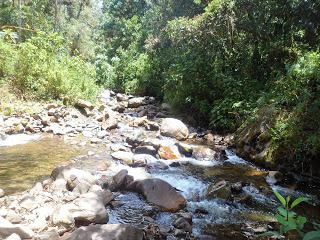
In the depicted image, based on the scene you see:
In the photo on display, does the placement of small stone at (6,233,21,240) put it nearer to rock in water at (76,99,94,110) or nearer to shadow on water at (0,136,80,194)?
shadow on water at (0,136,80,194)

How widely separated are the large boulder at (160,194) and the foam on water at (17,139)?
3.93 m

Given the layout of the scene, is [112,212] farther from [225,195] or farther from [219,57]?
[219,57]

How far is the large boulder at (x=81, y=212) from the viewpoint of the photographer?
14.1 ft

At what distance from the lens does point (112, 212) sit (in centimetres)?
490

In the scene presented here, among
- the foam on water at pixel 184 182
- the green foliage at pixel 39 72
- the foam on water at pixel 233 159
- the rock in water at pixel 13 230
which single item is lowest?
the foam on water at pixel 233 159

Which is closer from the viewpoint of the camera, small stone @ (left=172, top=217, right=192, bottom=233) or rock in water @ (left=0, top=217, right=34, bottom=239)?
rock in water @ (left=0, top=217, right=34, bottom=239)

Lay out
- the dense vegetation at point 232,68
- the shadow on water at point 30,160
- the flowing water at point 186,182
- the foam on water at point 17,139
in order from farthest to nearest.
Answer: the foam on water at point 17,139
the dense vegetation at point 232,68
the shadow on water at point 30,160
the flowing water at point 186,182

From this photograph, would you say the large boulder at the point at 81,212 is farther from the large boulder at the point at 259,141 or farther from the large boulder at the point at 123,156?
the large boulder at the point at 259,141

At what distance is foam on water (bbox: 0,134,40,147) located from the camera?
818 centimetres

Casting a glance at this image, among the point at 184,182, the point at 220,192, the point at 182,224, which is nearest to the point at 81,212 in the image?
the point at 182,224

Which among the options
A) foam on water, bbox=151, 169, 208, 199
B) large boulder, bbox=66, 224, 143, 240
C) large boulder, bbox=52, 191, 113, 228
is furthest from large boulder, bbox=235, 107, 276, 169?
large boulder, bbox=66, 224, 143, 240

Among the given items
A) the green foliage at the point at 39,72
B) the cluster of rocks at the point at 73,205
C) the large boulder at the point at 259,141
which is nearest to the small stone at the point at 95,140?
the cluster of rocks at the point at 73,205

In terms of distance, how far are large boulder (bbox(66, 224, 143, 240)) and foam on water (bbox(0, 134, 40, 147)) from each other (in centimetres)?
511

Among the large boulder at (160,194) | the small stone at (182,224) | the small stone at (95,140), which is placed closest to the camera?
the small stone at (182,224)
